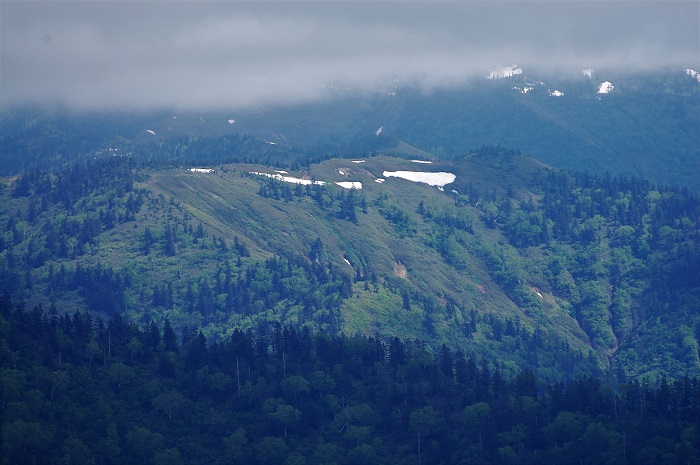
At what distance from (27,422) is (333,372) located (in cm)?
4150

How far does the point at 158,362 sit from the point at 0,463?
38328mm

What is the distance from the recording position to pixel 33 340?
590ft

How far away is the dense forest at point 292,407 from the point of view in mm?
→ 161625

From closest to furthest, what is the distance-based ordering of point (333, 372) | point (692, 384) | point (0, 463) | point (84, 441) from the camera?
point (0, 463)
point (84, 441)
point (692, 384)
point (333, 372)

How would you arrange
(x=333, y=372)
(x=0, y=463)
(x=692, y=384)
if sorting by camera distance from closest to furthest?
(x=0, y=463) < (x=692, y=384) < (x=333, y=372)

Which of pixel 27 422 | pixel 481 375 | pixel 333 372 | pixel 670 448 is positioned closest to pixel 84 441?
pixel 27 422

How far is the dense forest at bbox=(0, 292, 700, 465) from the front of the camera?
162 m

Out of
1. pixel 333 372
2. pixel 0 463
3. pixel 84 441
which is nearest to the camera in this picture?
pixel 0 463

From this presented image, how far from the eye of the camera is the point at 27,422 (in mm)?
158875

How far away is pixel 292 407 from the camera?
175m

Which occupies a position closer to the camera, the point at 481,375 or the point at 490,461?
the point at 490,461

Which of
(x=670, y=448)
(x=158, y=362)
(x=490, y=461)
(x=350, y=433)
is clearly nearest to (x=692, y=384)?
(x=670, y=448)

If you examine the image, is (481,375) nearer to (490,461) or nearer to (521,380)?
(521,380)

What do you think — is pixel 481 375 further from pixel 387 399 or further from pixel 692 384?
pixel 692 384
